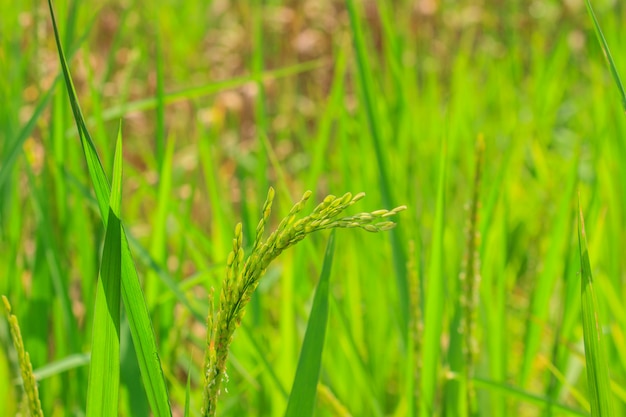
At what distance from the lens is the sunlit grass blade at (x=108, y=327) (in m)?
0.49

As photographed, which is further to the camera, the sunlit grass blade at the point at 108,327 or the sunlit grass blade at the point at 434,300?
the sunlit grass blade at the point at 434,300

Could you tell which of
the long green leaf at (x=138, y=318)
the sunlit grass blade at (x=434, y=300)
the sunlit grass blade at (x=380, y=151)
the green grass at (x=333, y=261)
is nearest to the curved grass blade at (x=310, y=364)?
the green grass at (x=333, y=261)

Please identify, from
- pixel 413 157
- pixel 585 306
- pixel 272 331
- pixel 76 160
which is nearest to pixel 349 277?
pixel 272 331

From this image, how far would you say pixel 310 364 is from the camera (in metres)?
0.58

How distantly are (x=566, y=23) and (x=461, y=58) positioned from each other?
3.69 feet

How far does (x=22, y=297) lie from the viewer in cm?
108

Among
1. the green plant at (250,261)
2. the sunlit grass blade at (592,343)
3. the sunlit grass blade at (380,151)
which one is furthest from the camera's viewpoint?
the sunlit grass blade at (380,151)

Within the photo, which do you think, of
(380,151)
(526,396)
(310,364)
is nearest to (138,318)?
(310,364)

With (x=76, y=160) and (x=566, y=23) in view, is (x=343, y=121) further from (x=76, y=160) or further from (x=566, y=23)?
(x=566, y=23)

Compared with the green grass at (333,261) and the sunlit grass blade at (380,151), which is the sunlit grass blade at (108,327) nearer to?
the green grass at (333,261)

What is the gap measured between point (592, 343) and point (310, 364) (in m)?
0.19

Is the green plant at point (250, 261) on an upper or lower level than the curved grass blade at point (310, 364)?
upper

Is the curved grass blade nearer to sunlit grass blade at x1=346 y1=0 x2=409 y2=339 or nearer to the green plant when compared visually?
the green plant

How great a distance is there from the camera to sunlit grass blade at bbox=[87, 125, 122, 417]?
1.60 feet
